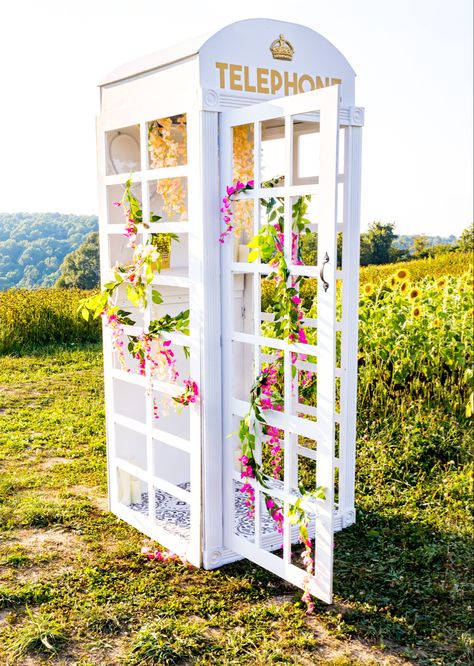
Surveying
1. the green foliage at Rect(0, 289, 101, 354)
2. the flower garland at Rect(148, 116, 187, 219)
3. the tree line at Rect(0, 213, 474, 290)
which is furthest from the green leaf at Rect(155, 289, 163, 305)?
the green foliage at Rect(0, 289, 101, 354)

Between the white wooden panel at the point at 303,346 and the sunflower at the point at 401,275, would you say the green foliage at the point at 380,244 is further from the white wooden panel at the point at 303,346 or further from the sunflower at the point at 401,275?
the white wooden panel at the point at 303,346

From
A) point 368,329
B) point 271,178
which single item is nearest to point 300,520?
point 271,178

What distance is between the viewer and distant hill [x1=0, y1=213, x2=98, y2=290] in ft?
22.4

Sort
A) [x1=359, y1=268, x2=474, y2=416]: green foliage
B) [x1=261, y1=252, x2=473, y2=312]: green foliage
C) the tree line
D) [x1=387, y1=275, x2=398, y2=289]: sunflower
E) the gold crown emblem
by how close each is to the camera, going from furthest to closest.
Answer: the tree line, [x1=261, y1=252, x2=473, y2=312]: green foliage, [x1=387, y1=275, x2=398, y2=289]: sunflower, [x1=359, y1=268, x2=474, y2=416]: green foliage, the gold crown emblem

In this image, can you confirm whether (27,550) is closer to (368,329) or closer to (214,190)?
(214,190)

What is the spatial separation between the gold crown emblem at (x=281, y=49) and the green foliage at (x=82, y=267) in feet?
15.3

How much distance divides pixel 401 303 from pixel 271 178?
189 centimetres

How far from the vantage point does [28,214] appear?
7.04m

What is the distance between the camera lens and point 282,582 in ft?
9.09

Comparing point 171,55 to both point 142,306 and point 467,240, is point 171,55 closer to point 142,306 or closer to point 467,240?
point 142,306

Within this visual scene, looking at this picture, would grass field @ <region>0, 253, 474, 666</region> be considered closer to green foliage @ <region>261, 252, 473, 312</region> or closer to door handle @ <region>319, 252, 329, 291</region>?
green foliage @ <region>261, 252, 473, 312</region>

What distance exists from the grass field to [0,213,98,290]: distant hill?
96.0 inches

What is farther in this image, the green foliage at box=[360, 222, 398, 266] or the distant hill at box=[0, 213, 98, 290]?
the distant hill at box=[0, 213, 98, 290]

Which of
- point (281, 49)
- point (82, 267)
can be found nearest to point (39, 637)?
point (281, 49)
